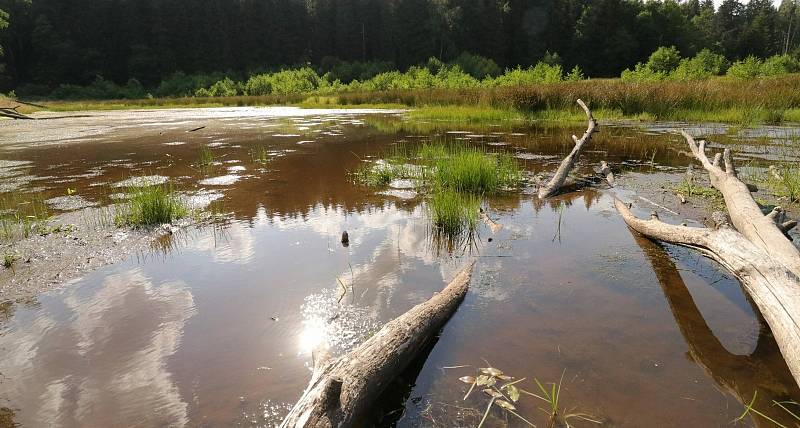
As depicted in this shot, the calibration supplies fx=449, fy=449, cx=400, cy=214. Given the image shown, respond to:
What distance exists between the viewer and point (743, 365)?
2.37 metres

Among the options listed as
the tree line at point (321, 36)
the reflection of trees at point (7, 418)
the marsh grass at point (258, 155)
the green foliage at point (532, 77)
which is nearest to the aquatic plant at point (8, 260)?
the reflection of trees at point (7, 418)

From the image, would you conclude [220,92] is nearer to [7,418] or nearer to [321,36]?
[321,36]

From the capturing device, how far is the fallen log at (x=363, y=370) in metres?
1.68

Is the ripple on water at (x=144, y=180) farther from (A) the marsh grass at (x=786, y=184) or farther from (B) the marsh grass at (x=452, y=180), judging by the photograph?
(A) the marsh grass at (x=786, y=184)

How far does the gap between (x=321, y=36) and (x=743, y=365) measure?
68375 millimetres

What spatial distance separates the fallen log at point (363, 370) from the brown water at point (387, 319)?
120 mm

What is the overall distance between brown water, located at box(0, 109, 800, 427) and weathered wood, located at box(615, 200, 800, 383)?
8.7 inches

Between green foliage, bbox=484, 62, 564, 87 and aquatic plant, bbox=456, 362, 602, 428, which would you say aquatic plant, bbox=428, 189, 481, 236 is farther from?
green foliage, bbox=484, 62, 564, 87

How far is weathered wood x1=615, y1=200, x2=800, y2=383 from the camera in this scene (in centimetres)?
216

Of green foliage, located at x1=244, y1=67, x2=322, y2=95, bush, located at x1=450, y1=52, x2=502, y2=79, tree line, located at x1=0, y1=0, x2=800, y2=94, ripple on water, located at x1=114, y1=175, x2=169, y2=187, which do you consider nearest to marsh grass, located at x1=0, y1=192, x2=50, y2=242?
ripple on water, located at x1=114, y1=175, x2=169, y2=187

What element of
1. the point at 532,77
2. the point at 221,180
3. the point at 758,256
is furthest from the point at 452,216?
the point at 532,77

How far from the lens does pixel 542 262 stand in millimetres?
3670

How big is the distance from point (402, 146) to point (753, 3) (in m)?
117

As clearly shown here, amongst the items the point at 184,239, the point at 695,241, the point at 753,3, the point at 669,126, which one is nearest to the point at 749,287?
the point at 695,241
